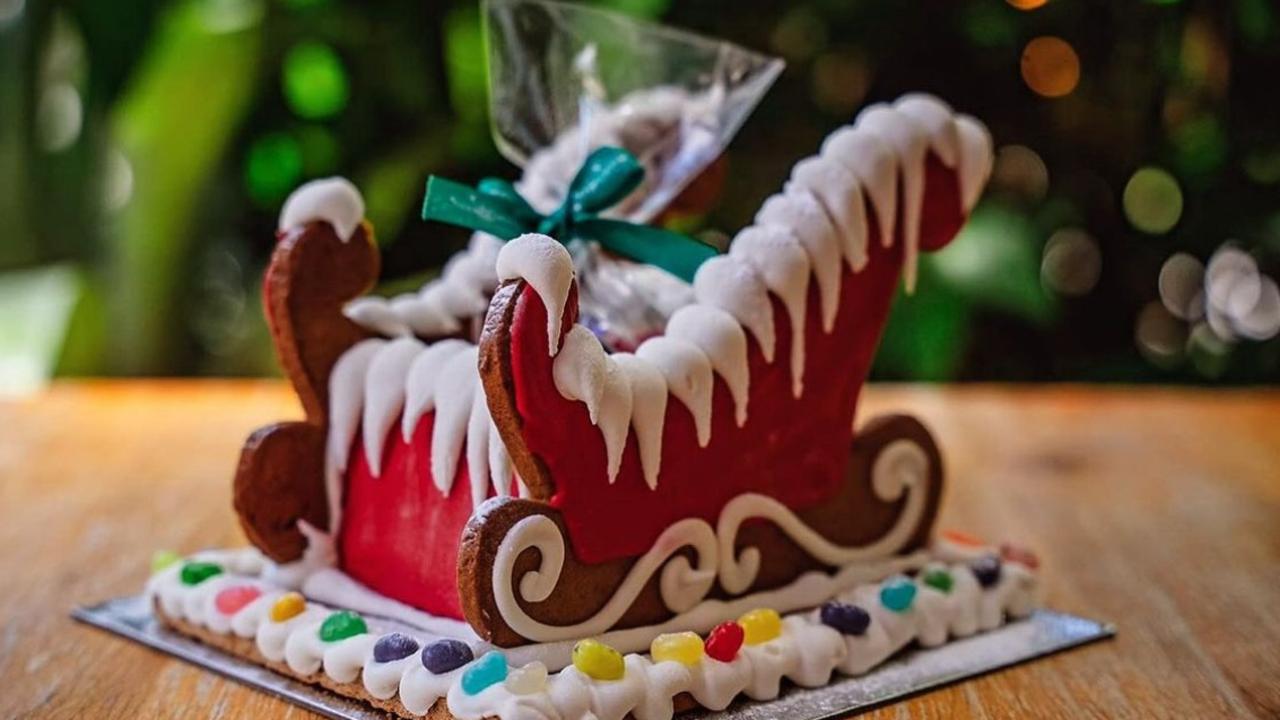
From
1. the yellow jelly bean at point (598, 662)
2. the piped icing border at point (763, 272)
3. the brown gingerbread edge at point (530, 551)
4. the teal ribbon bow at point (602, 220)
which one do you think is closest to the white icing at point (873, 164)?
the piped icing border at point (763, 272)

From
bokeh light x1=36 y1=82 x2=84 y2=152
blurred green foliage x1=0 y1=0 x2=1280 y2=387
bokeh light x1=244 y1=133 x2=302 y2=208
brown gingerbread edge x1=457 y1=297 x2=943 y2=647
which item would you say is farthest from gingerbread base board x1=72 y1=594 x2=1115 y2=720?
bokeh light x1=36 y1=82 x2=84 y2=152

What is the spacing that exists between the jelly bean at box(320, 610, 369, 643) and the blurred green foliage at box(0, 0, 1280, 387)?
7.06 ft

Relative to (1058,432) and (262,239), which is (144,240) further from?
(1058,432)

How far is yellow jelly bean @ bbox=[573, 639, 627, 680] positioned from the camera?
114 cm

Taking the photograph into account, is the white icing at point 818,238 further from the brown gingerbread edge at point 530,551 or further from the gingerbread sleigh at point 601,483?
the brown gingerbread edge at point 530,551

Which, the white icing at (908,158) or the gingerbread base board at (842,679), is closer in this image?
the gingerbread base board at (842,679)

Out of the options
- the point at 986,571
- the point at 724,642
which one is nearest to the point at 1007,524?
the point at 986,571

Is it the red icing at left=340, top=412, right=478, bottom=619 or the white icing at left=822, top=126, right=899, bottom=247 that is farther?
the white icing at left=822, top=126, right=899, bottom=247

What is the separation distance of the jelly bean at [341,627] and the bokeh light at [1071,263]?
2404 millimetres

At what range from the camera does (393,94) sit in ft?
11.2

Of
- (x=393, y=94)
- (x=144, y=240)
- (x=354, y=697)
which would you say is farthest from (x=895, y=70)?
(x=354, y=697)

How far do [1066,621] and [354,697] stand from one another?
69 centimetres

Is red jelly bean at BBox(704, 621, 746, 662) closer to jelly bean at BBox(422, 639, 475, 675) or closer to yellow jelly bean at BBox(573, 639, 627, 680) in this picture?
yellow jelly bean at BBox(573, 639, 627, 680)

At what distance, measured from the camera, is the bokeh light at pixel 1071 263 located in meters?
3.36
